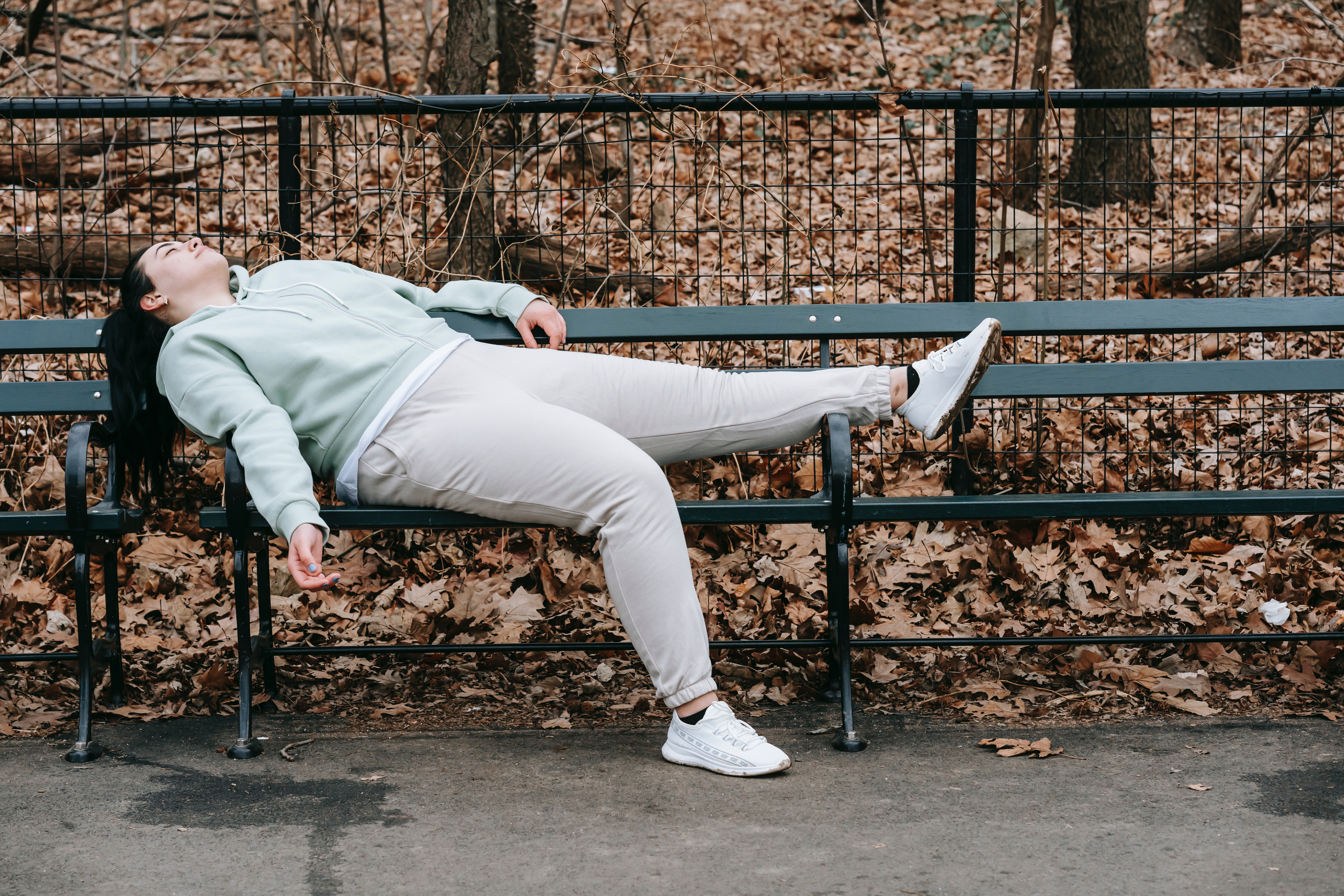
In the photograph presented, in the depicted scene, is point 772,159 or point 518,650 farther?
point 772,159

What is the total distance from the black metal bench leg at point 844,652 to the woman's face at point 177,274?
177 cm

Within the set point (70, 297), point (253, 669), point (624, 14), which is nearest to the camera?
point (253, 669)

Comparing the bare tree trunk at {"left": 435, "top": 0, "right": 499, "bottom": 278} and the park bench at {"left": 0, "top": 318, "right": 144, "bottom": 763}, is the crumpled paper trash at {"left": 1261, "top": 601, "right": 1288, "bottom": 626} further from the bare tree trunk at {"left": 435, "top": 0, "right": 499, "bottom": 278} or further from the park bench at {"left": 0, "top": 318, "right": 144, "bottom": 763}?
the park bench at {"left": 0, "top": 318, "right": 144, "bottom": 763}

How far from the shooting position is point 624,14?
1260 centimetres

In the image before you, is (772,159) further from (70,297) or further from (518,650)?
(518,650)

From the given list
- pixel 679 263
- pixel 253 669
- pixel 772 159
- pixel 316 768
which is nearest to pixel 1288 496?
pixel 316 768

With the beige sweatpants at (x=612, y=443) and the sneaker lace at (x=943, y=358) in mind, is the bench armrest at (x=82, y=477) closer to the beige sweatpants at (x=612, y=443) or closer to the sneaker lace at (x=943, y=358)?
the beige sweatpants at (x=612, y=443)

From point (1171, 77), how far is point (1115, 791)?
1028 centimetres

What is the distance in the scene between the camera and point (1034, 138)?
4387 millimetres

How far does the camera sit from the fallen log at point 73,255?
17.4ft

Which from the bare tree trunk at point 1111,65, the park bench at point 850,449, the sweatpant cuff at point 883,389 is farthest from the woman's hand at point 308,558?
the bare tree trunk at point 1111,65

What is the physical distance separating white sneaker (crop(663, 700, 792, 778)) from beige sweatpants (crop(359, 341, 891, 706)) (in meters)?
0.07

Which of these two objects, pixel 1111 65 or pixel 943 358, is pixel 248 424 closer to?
pixel 943 358

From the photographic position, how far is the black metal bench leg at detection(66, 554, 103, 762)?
2.98 m
